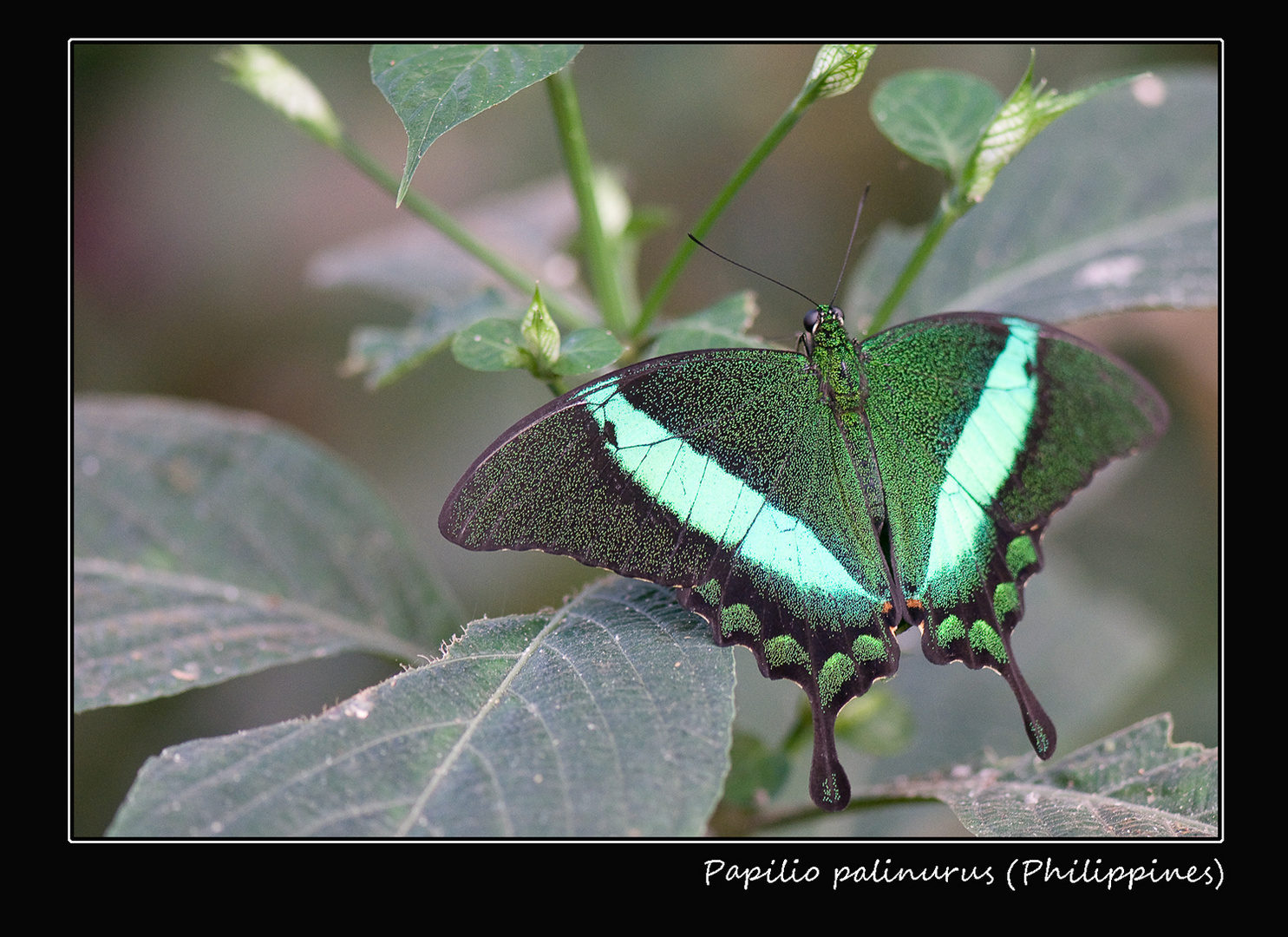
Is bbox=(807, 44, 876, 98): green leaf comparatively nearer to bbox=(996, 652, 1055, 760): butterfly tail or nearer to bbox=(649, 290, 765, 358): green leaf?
bbox=(649, 290, 765, 358): green leaf

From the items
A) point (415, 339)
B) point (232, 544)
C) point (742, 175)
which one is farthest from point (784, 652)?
point (232, 544)

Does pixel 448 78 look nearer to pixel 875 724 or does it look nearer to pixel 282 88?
pixel 282 88

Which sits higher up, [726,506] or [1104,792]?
[726,506]

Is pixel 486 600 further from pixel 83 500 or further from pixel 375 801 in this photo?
pixel 375 801

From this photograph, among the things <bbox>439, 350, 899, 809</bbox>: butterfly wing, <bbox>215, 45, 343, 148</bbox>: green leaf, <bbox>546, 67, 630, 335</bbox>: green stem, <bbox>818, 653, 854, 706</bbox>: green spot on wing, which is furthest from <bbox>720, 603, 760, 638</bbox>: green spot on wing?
<bbox>215, 45, 343, 148</bbox>: green leaf
